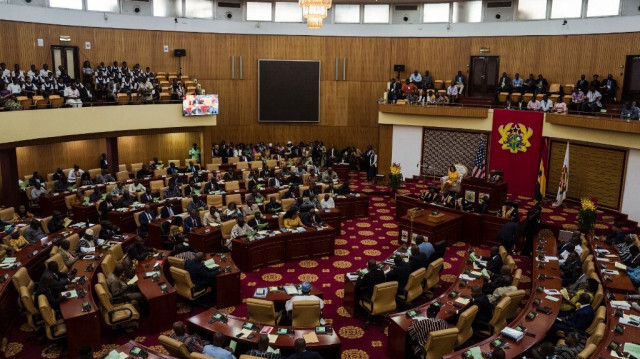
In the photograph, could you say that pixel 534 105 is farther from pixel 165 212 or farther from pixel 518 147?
A: pixel 165 212

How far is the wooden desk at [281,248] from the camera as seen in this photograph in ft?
37.1

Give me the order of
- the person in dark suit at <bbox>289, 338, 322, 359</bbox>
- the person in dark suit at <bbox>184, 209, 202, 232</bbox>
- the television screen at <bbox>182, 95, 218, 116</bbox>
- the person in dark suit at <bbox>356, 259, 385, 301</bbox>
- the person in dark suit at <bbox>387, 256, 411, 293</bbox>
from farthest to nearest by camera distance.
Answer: the television screen at <bbox>182, 95, 218, 116</bbox>
the person in dark suit at <bbox>184, 209, 202, 232</bbox>
the person in dark suit at <bbox>387, 256, 411, 293</bbox>
the person in dark suit at <bbox>356, 259, 385, 301</bbox>
the person in dark suit at <bbox>289, 338, 322, 359</bbox>

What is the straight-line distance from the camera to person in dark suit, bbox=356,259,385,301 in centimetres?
888

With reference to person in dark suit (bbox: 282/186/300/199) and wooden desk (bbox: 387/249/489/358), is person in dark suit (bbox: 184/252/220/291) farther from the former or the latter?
person in dark suit (bbox: 282/186/300/199)

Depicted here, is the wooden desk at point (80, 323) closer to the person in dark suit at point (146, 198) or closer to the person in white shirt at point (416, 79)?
the person in dark suit at point (146, 198)

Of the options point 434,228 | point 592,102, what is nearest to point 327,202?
point 434,228

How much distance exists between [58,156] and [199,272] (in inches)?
506

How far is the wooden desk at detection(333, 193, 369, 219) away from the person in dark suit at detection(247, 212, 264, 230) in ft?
10.8

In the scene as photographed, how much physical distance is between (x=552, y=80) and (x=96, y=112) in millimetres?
16946

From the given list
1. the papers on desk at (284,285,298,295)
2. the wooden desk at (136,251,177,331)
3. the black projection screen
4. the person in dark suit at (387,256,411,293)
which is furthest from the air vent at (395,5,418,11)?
the wooden desk at (136,251,177,331)

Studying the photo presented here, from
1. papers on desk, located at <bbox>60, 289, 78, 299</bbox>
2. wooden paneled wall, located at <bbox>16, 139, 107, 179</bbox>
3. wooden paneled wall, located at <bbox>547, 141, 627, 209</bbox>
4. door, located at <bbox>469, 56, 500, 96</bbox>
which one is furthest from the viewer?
door, located at <bbox>469, 56, 500, 96</bbox>

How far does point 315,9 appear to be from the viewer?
12.6 meters

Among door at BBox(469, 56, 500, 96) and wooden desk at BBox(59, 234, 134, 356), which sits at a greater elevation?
door at BBox(469, 56, 500, 96)

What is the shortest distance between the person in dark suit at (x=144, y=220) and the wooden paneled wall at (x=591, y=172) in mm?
13601
